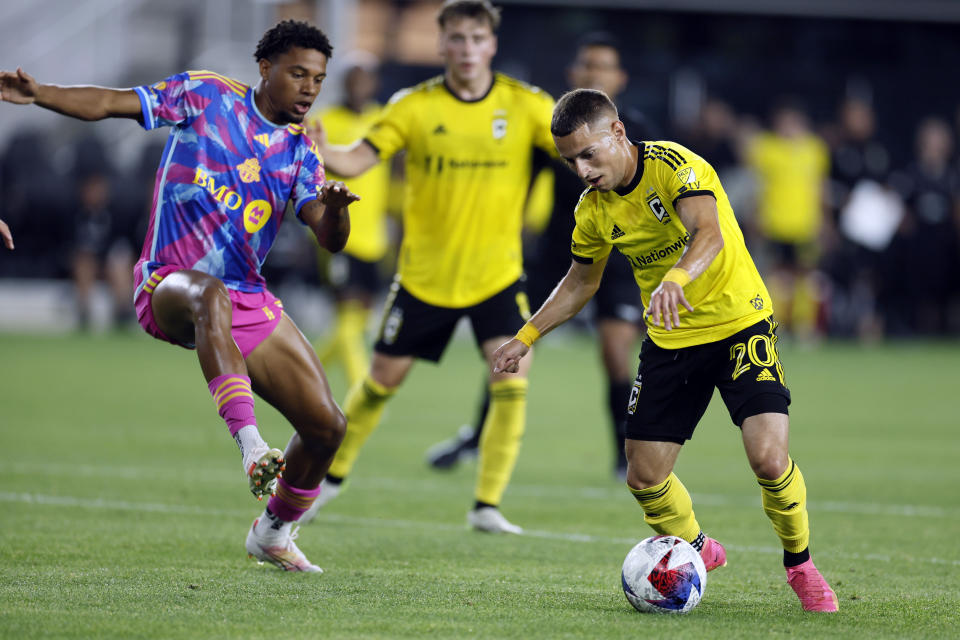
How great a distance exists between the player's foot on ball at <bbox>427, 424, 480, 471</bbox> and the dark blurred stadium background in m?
11.2

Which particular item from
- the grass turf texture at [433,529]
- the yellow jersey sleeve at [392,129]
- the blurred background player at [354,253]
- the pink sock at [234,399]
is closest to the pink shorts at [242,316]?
the pink sock at [234,399]

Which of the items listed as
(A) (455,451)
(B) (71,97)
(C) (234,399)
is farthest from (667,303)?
(A) (455,451)

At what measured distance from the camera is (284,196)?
18.9 ft

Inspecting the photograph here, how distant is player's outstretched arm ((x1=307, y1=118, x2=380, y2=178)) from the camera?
22.4ft

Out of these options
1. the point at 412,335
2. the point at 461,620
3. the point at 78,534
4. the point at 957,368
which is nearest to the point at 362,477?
the point at 412,335

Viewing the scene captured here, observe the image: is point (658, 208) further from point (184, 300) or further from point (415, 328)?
point (415, 328)

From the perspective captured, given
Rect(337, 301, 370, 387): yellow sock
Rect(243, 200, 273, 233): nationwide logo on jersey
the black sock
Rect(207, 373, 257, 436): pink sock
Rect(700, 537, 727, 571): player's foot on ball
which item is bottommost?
Rect(337, 301, 370, 387): yellow sock

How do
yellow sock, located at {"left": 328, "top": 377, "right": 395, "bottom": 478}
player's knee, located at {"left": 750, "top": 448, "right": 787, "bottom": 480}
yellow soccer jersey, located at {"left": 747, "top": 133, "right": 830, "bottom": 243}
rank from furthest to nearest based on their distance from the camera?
1. yellow soccer jersey, located at {"left": 747, "top": 133, "right": 830, "bottom": 243}
2. yellow sock, located at {"left": 328, "top": 377, "right": 395, "bottom": 478}
3. player's knee, located at {"left": 750, "top": 448, "right": 787, "bottom": 480}

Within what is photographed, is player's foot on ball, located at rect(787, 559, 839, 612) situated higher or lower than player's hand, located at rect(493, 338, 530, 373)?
lower

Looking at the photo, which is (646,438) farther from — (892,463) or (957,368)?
(957,368)

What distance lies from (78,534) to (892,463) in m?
5.78

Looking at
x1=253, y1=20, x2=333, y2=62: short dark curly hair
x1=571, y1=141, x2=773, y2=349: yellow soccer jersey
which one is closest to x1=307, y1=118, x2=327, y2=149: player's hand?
x1=253, y1=20, x2=333, y2=62: short dark curly hair

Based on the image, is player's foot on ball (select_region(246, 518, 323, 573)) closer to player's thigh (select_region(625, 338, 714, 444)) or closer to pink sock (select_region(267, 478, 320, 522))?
pink sock (select_region(267, 478, 320, 522))

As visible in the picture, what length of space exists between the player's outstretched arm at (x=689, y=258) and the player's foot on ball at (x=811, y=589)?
1.08 metres
